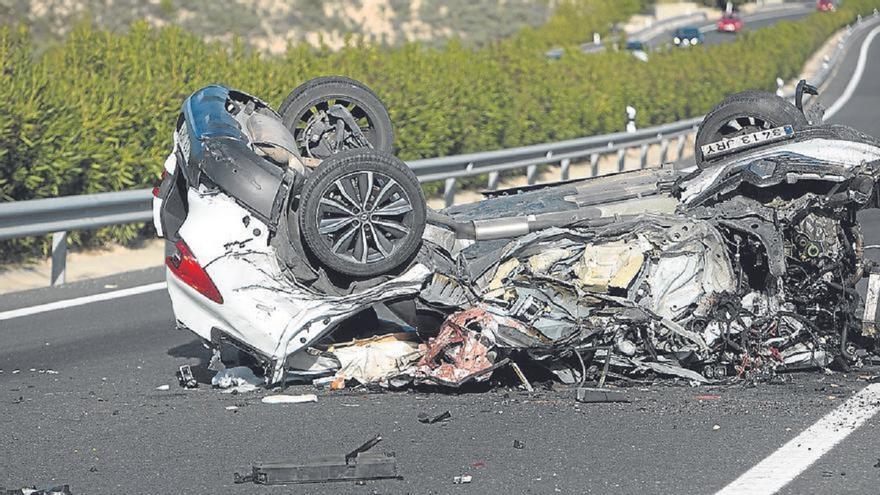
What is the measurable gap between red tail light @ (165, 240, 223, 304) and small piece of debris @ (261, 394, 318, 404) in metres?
0.60

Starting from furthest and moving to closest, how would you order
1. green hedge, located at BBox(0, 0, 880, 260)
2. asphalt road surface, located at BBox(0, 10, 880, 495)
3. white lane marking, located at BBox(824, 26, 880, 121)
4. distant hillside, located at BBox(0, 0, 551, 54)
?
distant hillside, located at BBox(0, 0, 551, 54) → white lane marking, located at BBox(824, 26, 880, 121) → green hedge, located at BBox(0, 0, 880, 260) → asphalt road surface, located at BBox(0, 10, 880, 495)

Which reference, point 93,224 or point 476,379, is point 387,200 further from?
point 93,224

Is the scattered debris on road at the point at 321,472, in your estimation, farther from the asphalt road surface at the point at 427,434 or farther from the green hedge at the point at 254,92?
the green hedge at the point at 254,92

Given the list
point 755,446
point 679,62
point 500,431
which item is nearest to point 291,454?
point 500,431

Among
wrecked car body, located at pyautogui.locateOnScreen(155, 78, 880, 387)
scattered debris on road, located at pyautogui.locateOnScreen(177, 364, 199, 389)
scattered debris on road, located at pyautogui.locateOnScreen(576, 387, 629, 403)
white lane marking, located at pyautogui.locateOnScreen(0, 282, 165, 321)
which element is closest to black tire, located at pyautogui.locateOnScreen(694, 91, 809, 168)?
wrecked car body, located at pyautogui.locateOnScreen(155, 78, 880, 387)

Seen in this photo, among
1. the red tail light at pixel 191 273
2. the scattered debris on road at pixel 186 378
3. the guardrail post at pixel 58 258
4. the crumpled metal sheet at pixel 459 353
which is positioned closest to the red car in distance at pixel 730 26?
the guardrail post at pixel 58 258

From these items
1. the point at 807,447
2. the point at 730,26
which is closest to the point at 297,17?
the point at 730,26

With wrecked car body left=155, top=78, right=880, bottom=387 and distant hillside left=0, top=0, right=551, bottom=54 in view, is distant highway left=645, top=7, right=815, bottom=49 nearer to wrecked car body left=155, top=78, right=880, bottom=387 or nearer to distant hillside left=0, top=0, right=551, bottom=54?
distant hillside left=0, top=0, right=551, bottom=54

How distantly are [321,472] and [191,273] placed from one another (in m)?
1.91

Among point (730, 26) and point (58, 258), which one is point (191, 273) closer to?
point (58, 258)

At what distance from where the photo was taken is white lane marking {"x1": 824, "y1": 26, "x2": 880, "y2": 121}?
124 feet

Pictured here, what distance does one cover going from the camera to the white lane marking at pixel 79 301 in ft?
33.2

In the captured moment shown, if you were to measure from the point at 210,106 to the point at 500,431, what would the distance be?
277 cm

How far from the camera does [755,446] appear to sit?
608 centimetres
